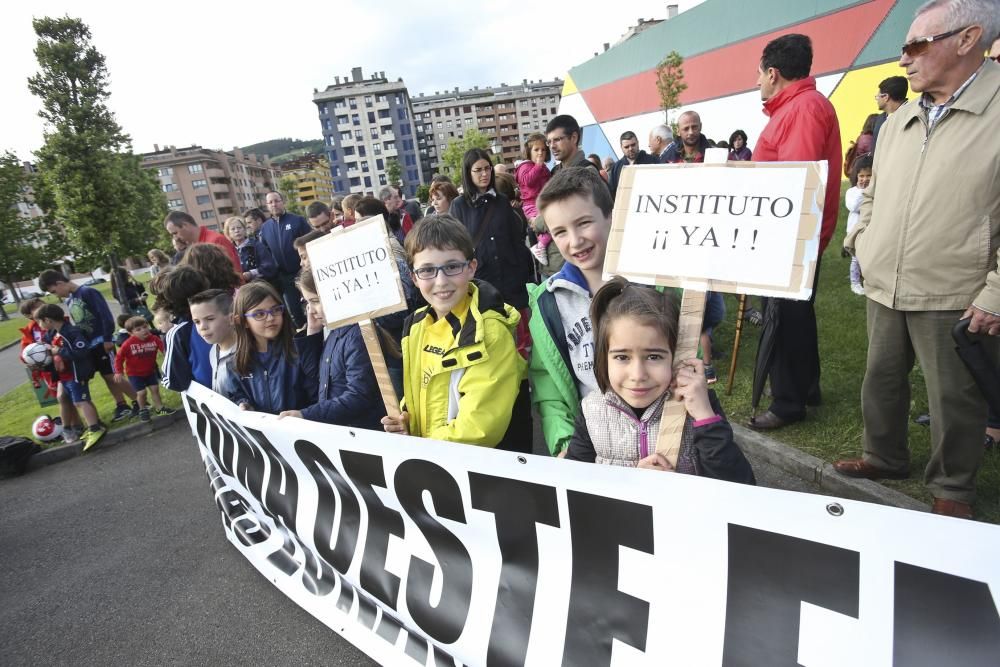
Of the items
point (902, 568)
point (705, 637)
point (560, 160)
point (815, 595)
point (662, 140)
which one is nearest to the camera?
point (902, 568)

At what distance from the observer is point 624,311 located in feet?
5.14

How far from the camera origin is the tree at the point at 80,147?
44.7 feet

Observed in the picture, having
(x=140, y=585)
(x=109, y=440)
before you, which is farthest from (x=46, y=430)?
(x=140, y=585)

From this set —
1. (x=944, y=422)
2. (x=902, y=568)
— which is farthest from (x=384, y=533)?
(x=944, y=422)

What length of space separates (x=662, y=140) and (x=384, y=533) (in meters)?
6.09

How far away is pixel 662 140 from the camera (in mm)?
6500

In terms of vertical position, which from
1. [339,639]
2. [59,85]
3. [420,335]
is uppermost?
[59,85]

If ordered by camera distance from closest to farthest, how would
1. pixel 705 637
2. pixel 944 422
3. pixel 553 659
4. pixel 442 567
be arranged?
pixel 705 637
pixel 553 659
pixel 442 567
pixel 944 422

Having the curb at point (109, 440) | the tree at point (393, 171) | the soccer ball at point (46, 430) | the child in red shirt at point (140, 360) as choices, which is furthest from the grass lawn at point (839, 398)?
the tree at point (393, 171)

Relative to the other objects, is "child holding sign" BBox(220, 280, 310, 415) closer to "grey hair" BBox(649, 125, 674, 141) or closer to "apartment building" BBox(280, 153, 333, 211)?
"grey hair" BBox(649, 125, 674, 141)

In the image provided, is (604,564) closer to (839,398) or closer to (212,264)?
(839,398)

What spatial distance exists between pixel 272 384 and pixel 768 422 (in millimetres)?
3193

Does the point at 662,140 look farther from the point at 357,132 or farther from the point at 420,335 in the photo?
the point at 357,132

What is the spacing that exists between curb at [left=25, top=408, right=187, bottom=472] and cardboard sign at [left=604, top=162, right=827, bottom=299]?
641 centimetres
